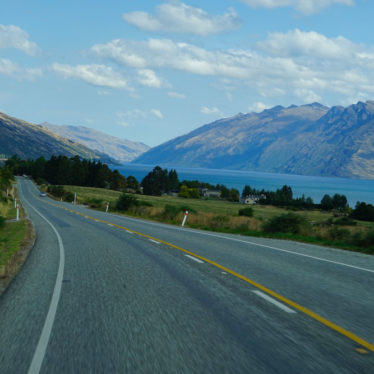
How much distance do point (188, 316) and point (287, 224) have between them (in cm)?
1621

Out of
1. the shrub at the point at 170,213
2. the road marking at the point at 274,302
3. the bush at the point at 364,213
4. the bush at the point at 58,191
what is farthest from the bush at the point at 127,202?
the bush at the point at 364,213

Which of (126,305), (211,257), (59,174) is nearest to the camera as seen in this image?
(126,305)

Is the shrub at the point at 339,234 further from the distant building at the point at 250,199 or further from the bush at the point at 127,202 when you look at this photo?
the distant building at the point at 250,199

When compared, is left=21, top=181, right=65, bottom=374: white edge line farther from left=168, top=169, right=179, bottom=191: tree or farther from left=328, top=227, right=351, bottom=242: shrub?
left=168, top=169, right=179, bottom=191: tree

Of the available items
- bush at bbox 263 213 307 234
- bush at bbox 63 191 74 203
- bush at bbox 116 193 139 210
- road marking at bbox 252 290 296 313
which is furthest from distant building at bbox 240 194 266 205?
road marking at bbox 252 290 296 313

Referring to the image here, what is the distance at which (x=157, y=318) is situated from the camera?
6.05 metres

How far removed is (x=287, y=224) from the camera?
21.6 metres

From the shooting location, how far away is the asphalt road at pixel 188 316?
4.46 metres

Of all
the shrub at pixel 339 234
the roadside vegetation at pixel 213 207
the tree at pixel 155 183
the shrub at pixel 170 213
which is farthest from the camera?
the tree at pixel 155 183

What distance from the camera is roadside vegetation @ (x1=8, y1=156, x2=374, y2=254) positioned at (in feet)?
66.6

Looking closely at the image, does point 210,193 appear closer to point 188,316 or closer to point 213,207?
point 213,207

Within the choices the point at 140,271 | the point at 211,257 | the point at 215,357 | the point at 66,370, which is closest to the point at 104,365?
the point at 66,370

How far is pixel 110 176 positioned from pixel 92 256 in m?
130

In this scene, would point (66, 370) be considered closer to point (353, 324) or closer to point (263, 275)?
point (353, 324)
